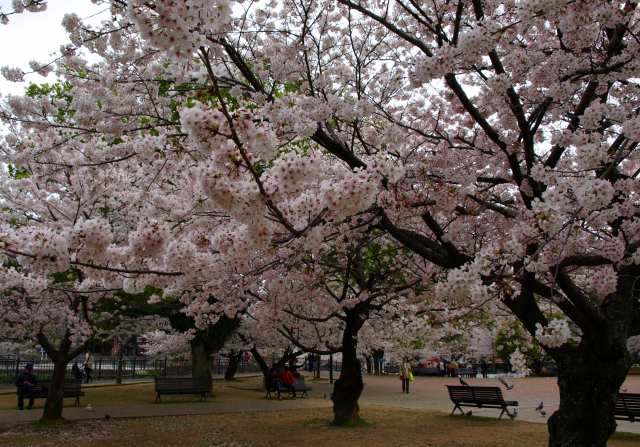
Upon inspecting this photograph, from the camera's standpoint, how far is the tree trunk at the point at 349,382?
10805 mm

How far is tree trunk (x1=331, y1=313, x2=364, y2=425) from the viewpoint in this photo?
10.8m

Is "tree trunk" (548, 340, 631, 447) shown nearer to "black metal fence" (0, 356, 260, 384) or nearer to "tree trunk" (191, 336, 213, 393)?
"tree trunk" (191, 336, 213, 393)

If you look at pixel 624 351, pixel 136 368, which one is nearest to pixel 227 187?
pixel 624 351

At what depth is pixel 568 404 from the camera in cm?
588

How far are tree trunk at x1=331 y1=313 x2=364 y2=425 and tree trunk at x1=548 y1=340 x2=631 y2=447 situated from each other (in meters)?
5.29

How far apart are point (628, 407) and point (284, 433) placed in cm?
673

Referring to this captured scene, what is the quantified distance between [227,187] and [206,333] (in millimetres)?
15713

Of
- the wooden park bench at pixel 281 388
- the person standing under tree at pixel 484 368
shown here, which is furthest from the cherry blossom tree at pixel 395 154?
the person standing under tree at pixel 484 368

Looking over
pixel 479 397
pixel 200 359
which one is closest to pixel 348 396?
pixel 479 397

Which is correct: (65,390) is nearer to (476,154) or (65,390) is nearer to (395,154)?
(395,154)

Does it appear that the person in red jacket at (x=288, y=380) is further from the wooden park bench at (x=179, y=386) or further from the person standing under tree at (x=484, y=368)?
the person standing under tree at (x=484, y=368)

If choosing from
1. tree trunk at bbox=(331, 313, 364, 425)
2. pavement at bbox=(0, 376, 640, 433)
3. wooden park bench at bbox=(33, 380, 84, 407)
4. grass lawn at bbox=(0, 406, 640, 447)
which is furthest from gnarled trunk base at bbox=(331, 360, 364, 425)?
wooden park bench at bbox=(33, 380, 84, 407)

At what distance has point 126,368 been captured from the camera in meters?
30.1

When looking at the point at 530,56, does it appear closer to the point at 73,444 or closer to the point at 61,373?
the point at 73,444
